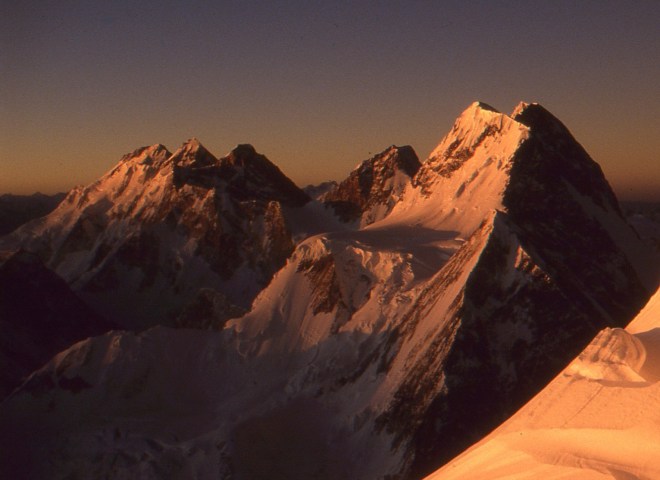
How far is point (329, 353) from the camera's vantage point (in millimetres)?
67250

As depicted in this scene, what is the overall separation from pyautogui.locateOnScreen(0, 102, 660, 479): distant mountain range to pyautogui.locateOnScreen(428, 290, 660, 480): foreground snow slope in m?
33.7

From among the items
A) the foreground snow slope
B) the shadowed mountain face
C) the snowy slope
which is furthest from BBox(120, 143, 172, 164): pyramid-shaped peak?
the foreground snow slope

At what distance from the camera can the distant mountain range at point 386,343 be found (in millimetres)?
51750

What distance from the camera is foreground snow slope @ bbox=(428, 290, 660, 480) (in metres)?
11.6

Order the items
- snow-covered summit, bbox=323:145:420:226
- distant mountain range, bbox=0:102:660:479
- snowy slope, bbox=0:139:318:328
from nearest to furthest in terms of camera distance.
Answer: distant mountain range, bbox=0:102:660:479 → snow-covered summit, bbox=323:145:420:226 → snowy slope, bbox=0:139:318:328

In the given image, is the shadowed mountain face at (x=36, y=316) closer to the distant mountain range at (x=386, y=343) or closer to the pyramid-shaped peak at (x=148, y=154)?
the distant mountain range at (x=386, y=343)

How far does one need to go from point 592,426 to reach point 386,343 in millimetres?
49004

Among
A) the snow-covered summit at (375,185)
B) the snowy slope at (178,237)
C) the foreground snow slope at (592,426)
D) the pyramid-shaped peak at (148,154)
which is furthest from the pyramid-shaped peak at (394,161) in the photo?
the foreground snow slope at (592,426)

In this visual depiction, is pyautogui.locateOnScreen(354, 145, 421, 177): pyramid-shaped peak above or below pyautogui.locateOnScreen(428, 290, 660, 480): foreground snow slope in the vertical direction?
above

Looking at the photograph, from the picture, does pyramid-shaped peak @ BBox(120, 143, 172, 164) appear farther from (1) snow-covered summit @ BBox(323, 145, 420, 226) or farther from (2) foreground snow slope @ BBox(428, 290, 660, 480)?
(2) foreground snow slope @ BBox(428, 290, 660, 480)

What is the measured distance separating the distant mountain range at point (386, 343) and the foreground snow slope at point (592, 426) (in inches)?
1325

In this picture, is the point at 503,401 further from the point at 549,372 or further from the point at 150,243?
the point at 150,243

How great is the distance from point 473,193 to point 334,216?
52.2 meters

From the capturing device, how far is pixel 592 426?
12.8m
